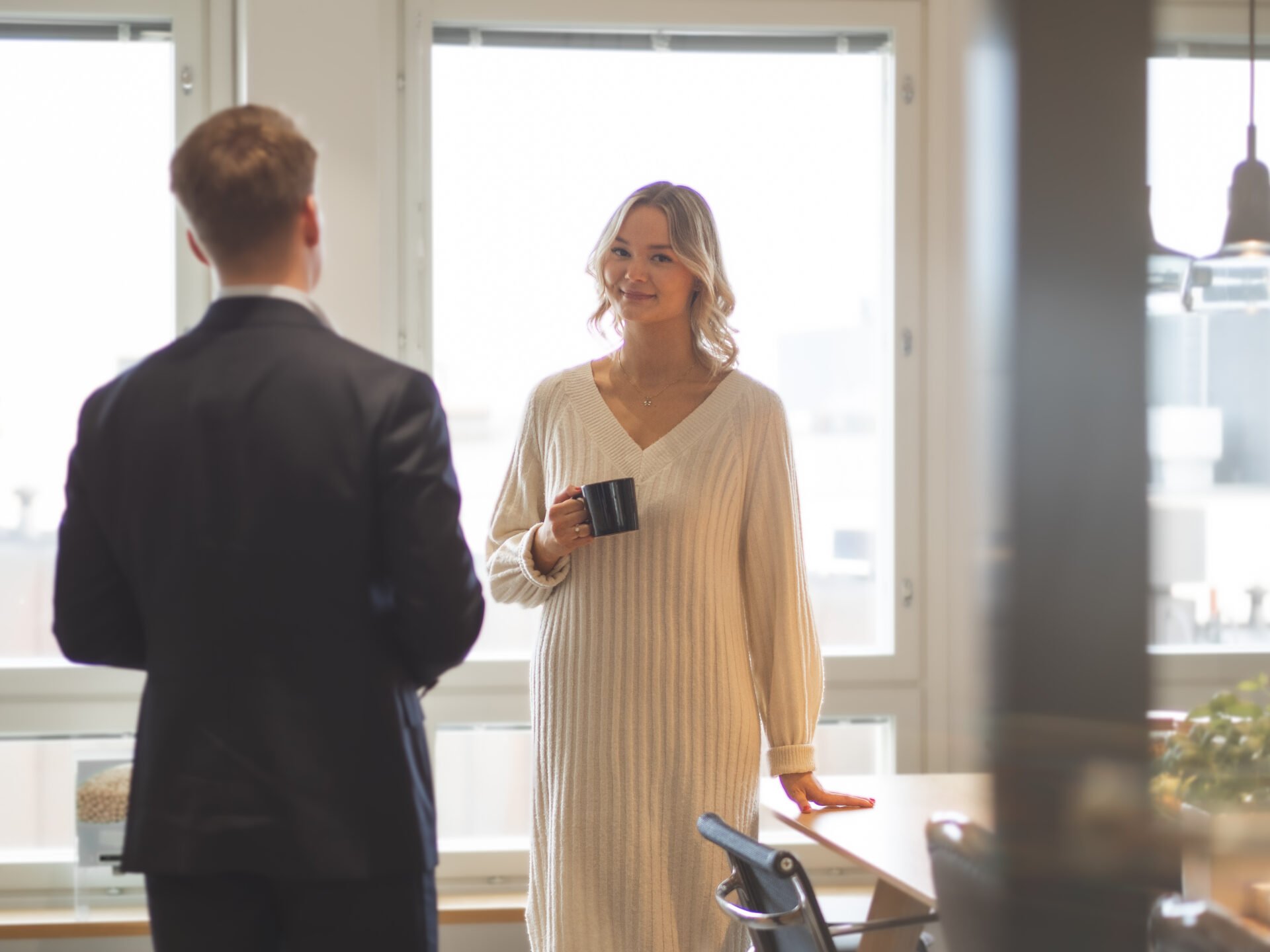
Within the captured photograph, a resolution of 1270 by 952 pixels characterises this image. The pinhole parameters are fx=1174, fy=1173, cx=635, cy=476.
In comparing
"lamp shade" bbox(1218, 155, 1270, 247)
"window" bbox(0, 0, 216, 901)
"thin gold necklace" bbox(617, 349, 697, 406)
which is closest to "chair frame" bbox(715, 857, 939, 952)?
Result: "thin gold necklace" bbox(617, 349, 697, 406)

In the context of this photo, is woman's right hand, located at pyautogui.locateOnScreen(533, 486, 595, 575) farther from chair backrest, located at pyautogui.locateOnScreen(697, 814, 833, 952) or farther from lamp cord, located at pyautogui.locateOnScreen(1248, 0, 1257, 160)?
lamp cord, located at pyautogui.locateOnScreen(1248, 0, 1257, 160)

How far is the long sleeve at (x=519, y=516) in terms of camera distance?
1914 millimetres

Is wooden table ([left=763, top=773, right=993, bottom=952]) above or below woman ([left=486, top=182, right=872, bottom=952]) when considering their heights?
below

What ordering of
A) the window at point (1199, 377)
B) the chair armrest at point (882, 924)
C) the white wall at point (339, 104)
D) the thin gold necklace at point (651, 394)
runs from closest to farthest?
the window at point (1199, 377) < the chair armrest at point (882, 924) < the thin gold necklace at point (651, 394) < the white wall at point (339, 104)

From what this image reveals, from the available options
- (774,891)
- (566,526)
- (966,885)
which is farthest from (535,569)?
(966,885)

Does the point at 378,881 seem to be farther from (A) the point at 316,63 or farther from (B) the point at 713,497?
(A) the point at 316,63

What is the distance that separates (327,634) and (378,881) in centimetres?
25

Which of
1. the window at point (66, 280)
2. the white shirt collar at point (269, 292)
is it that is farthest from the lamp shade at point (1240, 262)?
the window at point (66, 280)

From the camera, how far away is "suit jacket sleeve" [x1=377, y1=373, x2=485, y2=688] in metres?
1.12

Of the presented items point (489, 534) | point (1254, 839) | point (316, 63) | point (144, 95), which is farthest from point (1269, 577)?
point (144, 95)

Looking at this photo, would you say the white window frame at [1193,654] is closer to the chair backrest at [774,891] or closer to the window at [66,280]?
the chair backrest at [774,891]

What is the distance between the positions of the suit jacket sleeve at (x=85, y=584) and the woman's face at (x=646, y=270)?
0.93m

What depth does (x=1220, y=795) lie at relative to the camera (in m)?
0.43

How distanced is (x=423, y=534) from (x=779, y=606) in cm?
86
